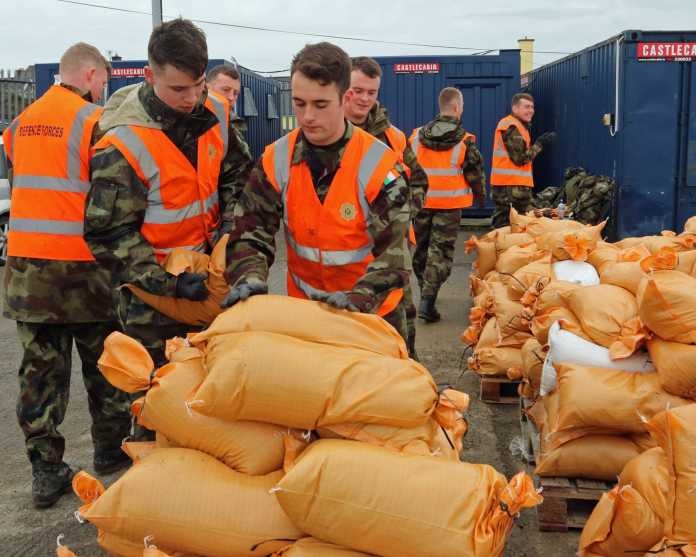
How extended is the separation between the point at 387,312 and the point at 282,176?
63 centimetres

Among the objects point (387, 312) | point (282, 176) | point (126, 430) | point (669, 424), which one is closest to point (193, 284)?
point (282, 176)

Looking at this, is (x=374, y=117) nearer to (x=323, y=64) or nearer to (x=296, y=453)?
(x=323, y=64)

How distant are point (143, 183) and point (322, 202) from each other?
2.38ft

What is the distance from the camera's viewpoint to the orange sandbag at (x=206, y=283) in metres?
3.10

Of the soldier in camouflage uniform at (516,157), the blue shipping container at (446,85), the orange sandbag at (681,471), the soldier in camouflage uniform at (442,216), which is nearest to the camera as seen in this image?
the orange sandbag at (681,471)

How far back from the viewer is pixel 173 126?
323cm

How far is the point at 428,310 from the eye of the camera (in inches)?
287

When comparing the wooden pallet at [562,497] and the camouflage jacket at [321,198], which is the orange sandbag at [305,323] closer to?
the camouflage jacket at [321,198]

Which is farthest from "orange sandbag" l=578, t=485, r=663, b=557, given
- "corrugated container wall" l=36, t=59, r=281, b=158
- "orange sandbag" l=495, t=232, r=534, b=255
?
"corrugated container wall" l=36, t=59, r=281, b=158

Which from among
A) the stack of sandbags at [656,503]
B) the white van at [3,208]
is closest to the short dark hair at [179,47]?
the stack of sandbags at [656,503]

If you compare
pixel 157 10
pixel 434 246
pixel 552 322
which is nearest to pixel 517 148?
pixel 434 246

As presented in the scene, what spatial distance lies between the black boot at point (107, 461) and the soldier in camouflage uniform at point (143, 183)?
102cm

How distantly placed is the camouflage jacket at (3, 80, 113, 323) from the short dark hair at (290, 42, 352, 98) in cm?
162

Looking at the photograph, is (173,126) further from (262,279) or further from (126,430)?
(126,430)
